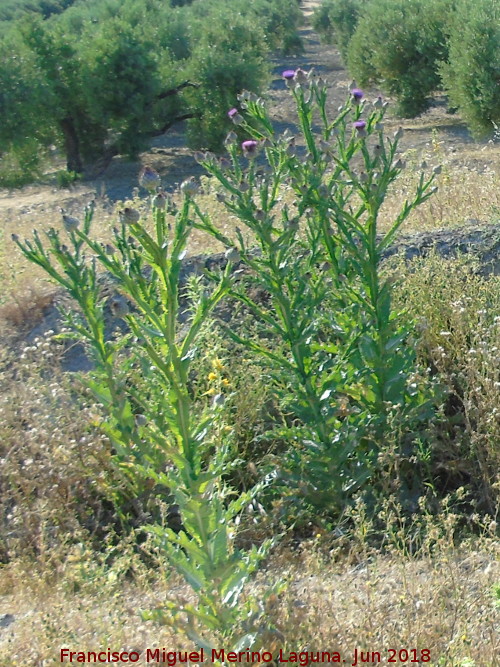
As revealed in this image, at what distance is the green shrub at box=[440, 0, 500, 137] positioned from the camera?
13562 millimetres

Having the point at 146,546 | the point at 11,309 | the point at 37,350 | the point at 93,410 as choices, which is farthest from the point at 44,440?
the point at 11,309

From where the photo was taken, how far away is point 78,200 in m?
12.5

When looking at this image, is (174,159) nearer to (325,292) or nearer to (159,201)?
(325,292)

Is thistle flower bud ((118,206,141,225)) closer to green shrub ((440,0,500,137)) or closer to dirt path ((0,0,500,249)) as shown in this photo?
dirt path ((0,0,500,249))

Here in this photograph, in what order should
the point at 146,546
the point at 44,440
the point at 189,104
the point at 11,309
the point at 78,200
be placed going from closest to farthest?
the point at 146,546 → the point at 44,440 → the point at 11,309 → the point at 78,200 → the point at 189,104

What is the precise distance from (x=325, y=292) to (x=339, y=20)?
1114 inches

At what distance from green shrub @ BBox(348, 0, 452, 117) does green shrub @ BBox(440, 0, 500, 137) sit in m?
1.98

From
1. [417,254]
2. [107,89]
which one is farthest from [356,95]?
[107,89]

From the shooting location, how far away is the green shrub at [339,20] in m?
25.4

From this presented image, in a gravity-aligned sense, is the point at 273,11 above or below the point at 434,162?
above

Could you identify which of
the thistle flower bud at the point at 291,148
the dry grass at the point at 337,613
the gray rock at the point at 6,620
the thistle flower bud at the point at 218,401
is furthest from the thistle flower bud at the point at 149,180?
the gray rock at the point at 6,620

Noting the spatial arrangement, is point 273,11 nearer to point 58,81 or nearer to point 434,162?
point 58,81

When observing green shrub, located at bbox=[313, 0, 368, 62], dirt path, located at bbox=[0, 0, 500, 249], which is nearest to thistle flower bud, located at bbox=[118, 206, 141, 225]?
dirt path, located at bbox=[0, 0, 500, 249]

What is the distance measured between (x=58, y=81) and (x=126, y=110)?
174 centimetres
